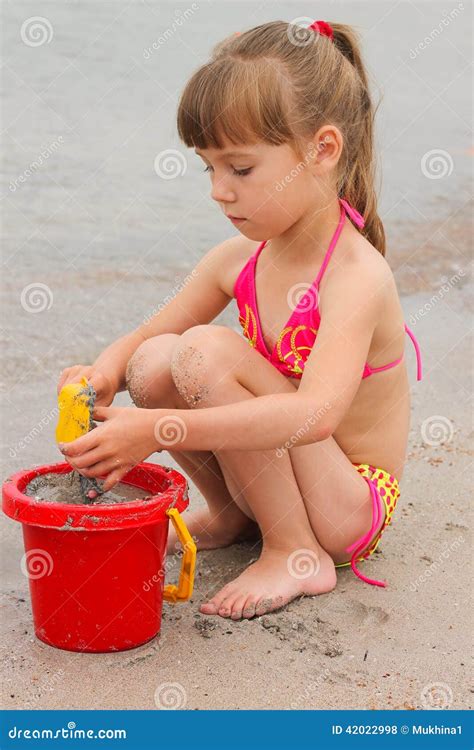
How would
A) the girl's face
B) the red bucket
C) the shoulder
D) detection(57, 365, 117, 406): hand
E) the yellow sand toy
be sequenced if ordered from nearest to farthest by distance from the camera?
the red bucket < the yellow sand toy < the girl's face < detection(57, 365, 117, 406): hand < the shoulder

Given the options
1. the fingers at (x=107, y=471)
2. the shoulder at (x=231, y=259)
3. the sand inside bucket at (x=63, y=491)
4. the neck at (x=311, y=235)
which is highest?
Answer: the neck at (x=311, y=235)

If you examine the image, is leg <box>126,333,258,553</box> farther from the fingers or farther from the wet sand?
the fingers

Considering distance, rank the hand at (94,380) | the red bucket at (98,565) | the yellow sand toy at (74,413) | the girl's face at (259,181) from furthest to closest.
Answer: the hand at (94,380) < the girl's face at (259,181) < the yellow sand toy at (74,413) < the red bucket at (98,565)

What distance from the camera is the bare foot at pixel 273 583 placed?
2.16m

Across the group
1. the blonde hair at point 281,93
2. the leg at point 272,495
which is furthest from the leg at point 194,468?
the blonde hair at point 281,93

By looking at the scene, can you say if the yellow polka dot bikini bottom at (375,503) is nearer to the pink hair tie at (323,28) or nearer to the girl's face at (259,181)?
the girl's face at (259,181)

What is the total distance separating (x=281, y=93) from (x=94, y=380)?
0.73 metres

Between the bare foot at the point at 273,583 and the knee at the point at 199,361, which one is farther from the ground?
the knee at the point at 199,361

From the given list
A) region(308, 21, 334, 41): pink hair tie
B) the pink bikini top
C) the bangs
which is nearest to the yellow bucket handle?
the pink bikini top

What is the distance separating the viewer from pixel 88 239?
16.9 ft

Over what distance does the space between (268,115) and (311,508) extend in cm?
85

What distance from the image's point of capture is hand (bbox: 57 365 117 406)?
221 centimetres

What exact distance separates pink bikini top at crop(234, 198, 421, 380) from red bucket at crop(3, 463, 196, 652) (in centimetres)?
40

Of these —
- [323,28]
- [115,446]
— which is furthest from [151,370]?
[323,28]
